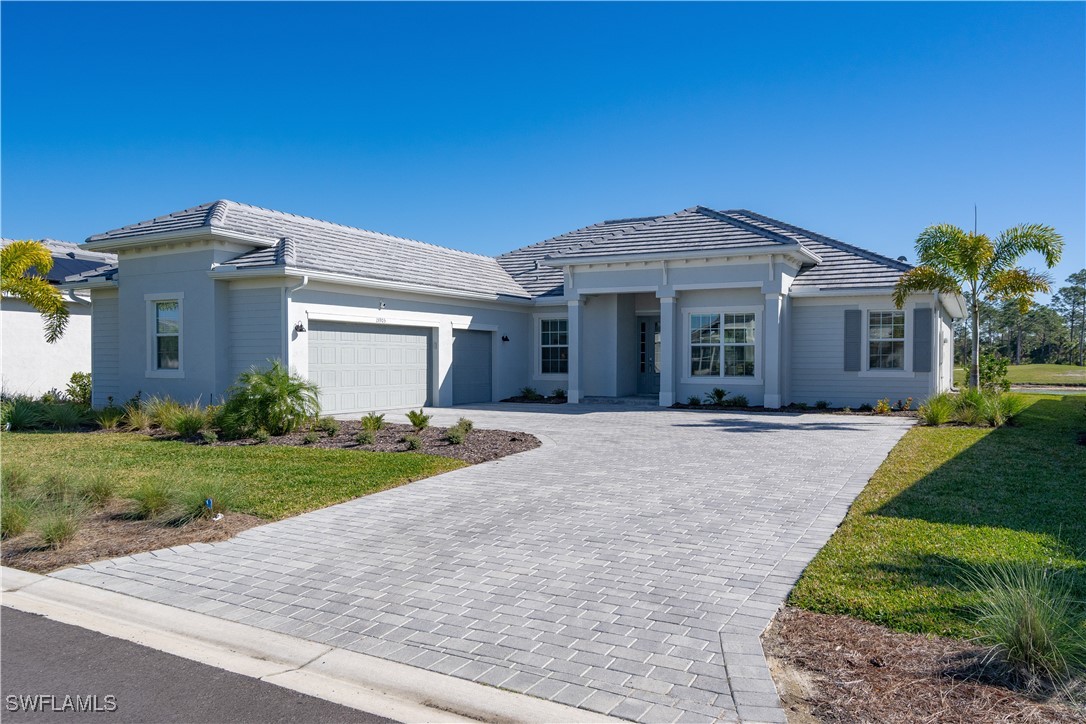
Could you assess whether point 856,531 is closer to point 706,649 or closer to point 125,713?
point 706,649

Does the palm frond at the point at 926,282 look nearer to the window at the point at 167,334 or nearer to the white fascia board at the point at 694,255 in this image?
the white fascia board at the point at 694,255

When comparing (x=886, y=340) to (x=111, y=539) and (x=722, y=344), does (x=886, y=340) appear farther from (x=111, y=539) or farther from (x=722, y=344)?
(x=111, y=539)

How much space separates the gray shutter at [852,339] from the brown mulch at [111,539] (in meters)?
16.2

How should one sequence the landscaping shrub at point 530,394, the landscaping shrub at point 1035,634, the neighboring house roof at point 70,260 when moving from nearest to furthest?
the landscaping shrub at point 1035,634 → the landscaping shrub at point 530,394 → the neighboring house roof at point 70,260

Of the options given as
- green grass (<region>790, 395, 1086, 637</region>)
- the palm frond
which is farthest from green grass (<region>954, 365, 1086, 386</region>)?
green grass (<region>790, 395, 1086, 637</region>)

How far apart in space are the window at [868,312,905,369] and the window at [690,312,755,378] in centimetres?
306

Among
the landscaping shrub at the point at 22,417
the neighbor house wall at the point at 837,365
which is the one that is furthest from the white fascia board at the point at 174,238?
the neighbor house wall at the point at 837,365

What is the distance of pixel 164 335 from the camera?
17922 millimetres

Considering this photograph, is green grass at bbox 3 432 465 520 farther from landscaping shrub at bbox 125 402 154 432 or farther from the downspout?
the downspout

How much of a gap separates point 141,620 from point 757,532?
17.3 feet

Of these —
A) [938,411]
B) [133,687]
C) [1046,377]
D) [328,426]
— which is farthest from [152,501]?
[1046,377]

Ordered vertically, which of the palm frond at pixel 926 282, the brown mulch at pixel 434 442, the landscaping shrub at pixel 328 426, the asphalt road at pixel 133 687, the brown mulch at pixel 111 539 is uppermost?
the palm frond at pixel 926 282

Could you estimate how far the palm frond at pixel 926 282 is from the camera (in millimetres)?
17359

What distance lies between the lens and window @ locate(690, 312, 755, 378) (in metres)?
20.0
